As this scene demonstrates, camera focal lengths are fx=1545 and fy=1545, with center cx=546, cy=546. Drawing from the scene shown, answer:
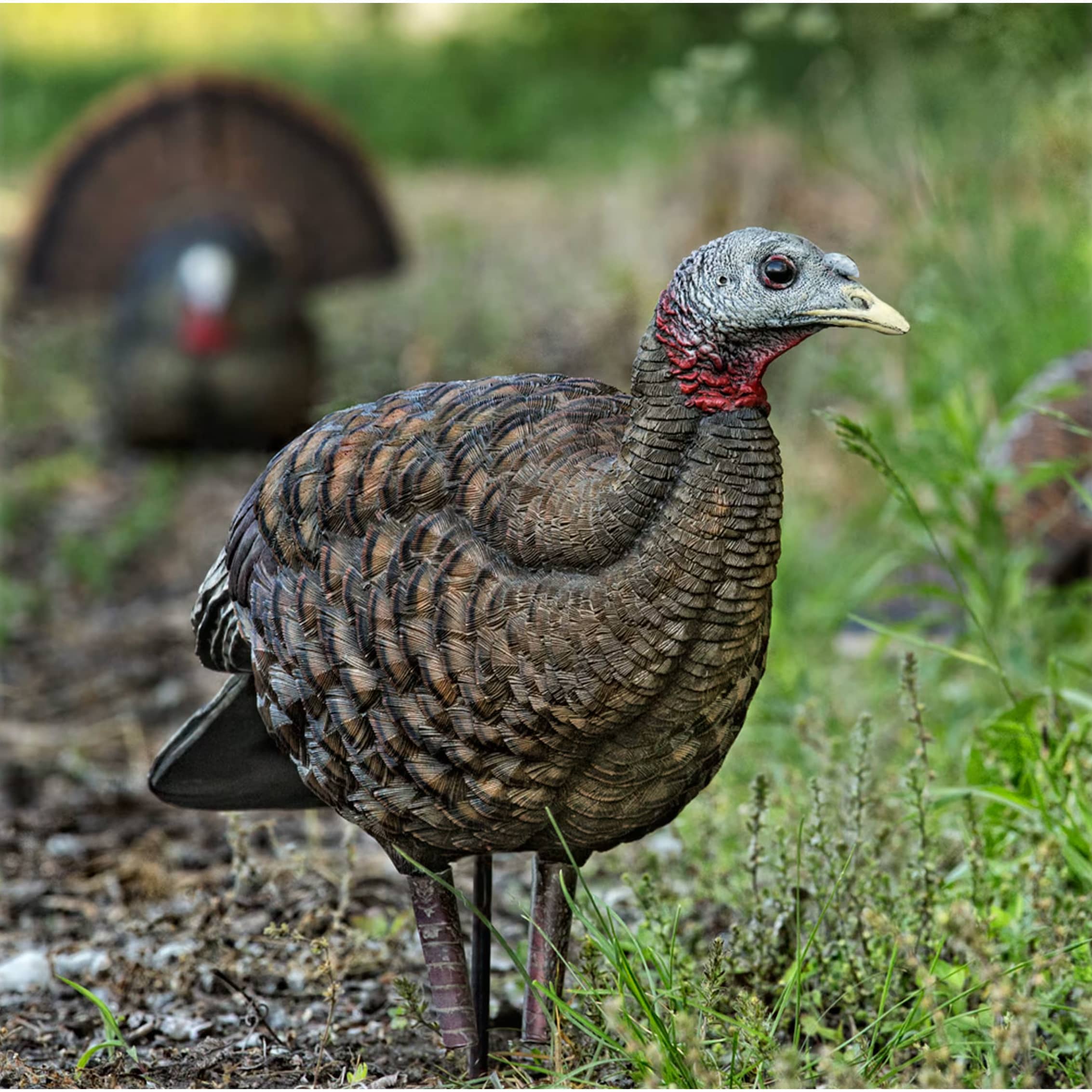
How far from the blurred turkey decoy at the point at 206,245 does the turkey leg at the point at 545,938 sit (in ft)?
19.1

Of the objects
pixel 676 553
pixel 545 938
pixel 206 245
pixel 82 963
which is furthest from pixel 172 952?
pixel 206 245

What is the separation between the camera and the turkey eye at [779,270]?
2.44 meters

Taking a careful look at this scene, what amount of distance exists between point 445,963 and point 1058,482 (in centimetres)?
338

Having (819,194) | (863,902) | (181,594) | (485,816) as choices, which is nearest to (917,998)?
(863,902)

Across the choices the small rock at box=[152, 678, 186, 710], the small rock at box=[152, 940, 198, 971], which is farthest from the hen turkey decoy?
the small rock at box=[152, 678, 186, 710]

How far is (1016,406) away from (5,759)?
341 centimetres

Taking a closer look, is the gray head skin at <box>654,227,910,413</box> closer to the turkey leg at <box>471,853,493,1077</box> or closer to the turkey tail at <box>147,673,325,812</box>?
the turkey leg at <box>471,853,493,1077</box>

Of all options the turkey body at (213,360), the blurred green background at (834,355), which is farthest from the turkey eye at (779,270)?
the turkey body at (213,360)

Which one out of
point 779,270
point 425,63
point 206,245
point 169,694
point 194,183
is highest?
point 425,63

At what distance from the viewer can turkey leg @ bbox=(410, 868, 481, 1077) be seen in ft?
9.34

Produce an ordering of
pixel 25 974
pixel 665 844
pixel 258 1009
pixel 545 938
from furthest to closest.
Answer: pixel 665 844 < pixel 25 974 < pixel 258 1009 < pixel 545 938

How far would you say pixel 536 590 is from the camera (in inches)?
99.0

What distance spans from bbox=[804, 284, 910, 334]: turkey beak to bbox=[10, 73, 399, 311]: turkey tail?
6.68 m

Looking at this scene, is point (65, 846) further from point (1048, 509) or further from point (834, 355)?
point (834, 355)
